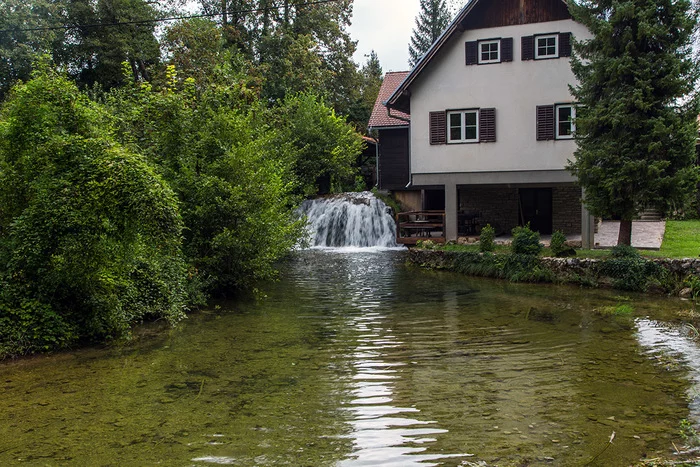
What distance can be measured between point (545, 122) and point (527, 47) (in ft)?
8.76

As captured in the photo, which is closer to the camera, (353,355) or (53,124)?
(353,355)

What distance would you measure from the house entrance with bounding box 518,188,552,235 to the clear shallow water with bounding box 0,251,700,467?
13.3 m

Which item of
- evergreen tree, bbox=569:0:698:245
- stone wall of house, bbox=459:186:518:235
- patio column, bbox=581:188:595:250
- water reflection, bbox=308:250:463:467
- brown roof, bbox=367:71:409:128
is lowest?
water reflection, bbox=308:250:463:467

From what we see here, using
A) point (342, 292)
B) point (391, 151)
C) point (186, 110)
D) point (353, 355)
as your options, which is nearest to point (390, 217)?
point (391, 151)

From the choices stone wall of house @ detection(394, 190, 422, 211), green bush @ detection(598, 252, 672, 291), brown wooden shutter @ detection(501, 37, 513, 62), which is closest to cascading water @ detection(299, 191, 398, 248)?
stone wall of house @ detection(394, 190, 422, 211)

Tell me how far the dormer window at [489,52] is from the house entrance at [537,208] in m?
6.75

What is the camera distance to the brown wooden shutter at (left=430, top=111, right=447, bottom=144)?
23.1 meters

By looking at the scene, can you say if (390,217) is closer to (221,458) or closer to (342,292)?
(342,292)

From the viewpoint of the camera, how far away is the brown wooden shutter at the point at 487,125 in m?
22.6

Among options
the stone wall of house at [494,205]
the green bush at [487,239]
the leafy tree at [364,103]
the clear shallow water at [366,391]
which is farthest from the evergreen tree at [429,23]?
the clear shallow water at [366,391]

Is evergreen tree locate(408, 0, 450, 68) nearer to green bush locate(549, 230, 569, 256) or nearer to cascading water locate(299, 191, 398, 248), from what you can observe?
cascading water locate(299, 191, 398, 248)

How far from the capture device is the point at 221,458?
6.07m

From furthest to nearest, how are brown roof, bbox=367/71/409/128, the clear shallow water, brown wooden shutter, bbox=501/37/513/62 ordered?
1. brown roof, bbox=367/71/409/128
2. brown wooden shutter, bbox=501/37/513/62
3. the clear shallow water

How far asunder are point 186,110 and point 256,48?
2730cm
